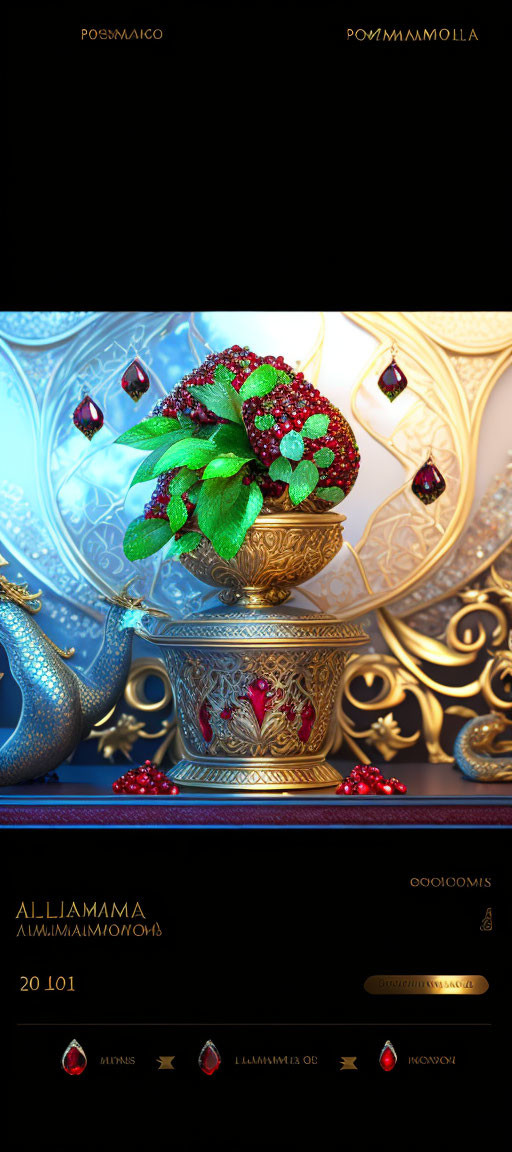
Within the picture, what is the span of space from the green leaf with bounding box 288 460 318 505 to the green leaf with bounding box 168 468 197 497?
0.32ft

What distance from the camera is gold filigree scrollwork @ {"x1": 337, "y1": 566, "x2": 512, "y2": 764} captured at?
142cm

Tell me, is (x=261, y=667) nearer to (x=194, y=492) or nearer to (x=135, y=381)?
(x=194, y=492)

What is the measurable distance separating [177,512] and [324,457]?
152mm

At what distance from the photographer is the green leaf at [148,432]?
1238 mm
